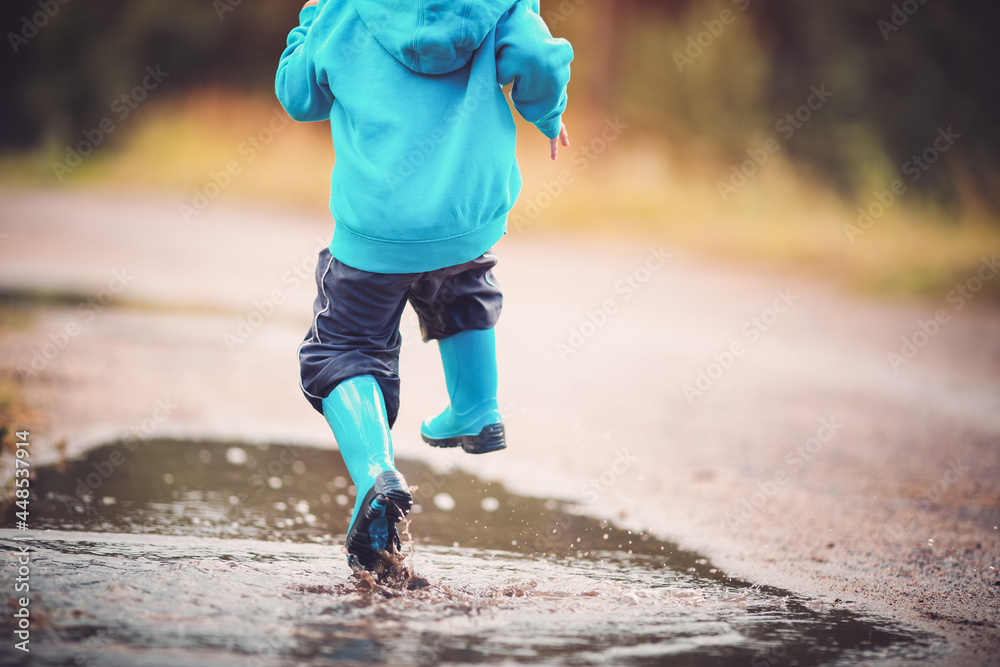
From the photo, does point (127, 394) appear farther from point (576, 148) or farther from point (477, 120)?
point (576, 148)

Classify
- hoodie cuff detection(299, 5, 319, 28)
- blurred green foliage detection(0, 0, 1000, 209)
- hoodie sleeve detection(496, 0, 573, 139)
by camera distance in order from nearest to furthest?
hoodie sleeve detection(496, 0, 573, 139), hoodie cuff detection(299, 5, 319, 28), blurred green foliage detection(0, 0, 1000, 209)

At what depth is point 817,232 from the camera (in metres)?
10.7

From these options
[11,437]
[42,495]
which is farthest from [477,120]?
[11,437]

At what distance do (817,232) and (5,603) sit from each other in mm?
9665

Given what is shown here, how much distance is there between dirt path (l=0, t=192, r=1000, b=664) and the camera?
3.22 meters

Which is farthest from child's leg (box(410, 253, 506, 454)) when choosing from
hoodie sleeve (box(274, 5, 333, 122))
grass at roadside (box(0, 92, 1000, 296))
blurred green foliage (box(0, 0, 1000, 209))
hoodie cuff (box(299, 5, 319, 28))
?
blurred green foliage (box(0, 0, 1000, 209))

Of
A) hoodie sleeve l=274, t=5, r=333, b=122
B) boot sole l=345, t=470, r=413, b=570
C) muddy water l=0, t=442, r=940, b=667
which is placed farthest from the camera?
hoodie sleeve l=274, t=5, r=333, b=122

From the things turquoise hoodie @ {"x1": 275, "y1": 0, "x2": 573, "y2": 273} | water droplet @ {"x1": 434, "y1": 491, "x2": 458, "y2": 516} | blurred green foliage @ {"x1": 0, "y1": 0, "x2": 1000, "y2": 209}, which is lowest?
water droplet @ {"x1": 434, "y1": 491, "x2": 458, "y2": 516}

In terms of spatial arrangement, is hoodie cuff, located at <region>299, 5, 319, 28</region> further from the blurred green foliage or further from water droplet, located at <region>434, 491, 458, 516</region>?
the blurred green foliage

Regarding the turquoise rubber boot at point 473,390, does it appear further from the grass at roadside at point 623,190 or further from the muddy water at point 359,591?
the grass at roadside at point 623,190

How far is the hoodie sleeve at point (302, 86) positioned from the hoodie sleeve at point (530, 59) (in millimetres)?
452

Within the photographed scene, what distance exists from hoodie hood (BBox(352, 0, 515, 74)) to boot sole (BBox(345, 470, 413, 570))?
96 centimetres

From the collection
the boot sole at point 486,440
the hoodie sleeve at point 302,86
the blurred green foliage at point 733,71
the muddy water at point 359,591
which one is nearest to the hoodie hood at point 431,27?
the hoodie sleeve at point 302,86

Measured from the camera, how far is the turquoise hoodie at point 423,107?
8.09 ft
